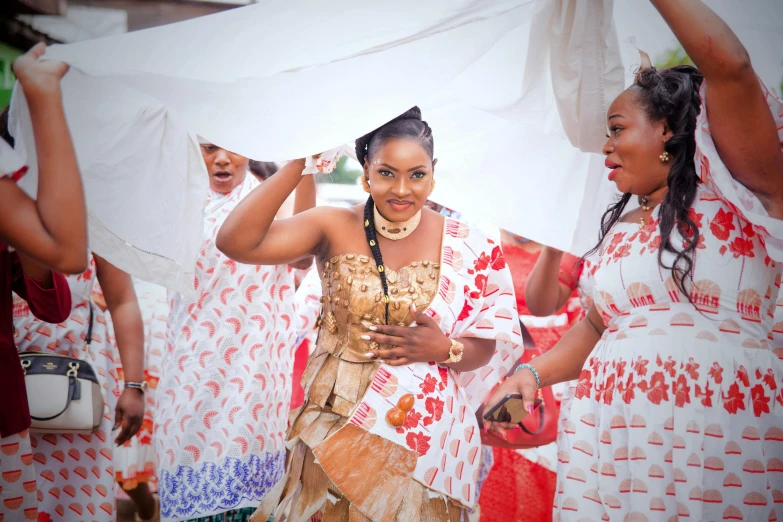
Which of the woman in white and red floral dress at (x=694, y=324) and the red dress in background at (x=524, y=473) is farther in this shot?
the red dress in background at (x=524, y=473)

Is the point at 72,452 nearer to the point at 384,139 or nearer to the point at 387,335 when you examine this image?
the point at 387,335

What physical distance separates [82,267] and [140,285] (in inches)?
136

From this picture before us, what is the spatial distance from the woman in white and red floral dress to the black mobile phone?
0.18 m

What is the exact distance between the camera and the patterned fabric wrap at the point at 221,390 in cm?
340

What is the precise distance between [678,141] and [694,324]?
2.14 ft

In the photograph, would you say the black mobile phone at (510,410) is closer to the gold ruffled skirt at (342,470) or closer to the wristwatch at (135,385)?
the gold ruffled skirt at (342,470)

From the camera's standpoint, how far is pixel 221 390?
354cm

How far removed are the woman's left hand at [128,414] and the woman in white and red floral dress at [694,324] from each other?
2165 mm

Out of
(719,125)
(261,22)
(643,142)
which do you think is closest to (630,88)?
(643,142)

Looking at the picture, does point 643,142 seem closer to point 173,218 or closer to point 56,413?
point 173,218

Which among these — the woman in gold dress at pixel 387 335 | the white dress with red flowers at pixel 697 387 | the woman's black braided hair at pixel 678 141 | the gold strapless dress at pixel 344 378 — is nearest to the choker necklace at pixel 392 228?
the woman in gold dress at pixel 387 335

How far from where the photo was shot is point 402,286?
8.73 feet

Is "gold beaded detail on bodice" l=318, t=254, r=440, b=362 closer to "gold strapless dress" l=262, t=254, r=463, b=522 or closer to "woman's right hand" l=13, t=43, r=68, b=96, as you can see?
"gold strapless dress" l=262, t=254, r=463, b=522

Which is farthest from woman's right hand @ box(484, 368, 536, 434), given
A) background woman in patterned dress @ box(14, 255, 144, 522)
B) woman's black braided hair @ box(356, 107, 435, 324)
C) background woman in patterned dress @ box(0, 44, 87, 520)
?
background woman in patterned dress @ box(14, 255, 144, 522)
